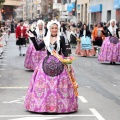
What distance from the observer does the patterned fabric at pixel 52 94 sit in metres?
10.0

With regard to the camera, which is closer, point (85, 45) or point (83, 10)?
point (85, 45)

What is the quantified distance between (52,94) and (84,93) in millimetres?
3303

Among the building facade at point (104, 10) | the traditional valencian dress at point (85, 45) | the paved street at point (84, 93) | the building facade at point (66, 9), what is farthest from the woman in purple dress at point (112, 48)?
the building facade at point (66, 9)

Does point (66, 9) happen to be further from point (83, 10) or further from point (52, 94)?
point (52, 94)

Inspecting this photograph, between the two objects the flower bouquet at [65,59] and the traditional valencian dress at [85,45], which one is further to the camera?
the traditional valencian dress at [85,45]

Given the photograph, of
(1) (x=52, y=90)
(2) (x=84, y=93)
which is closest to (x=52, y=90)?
A: (1) (x=52, y=90)

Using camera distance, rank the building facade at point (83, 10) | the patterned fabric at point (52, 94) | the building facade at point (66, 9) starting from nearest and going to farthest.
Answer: the patterned fabric at point (52, 94) → the building facade at point (83, 10) → the building facade at point (66, 9)

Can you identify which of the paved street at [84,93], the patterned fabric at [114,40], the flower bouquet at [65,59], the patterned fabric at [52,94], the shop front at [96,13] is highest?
the shop front at [96,13]

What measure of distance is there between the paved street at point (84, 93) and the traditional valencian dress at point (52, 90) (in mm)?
147

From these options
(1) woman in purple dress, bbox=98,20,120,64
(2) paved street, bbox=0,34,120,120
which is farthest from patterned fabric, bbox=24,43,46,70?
(1) woman in purple dress, bbox=98,20,120,64

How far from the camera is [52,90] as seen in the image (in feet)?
32.9

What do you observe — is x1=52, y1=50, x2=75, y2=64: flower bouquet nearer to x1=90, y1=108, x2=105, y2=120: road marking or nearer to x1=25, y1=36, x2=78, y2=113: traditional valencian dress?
x1=25, y1=36, x2=78, y2=113: traditional valencian dress

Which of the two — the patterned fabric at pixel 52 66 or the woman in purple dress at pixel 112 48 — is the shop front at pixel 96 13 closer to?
the woman in purple dress at pixel 112 48

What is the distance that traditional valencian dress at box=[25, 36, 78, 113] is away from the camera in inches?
394
